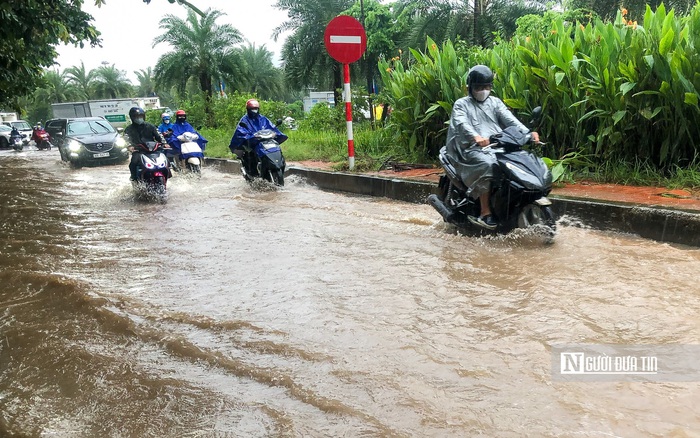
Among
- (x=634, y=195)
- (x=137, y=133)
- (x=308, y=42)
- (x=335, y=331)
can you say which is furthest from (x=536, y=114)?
(x=308, y=42)

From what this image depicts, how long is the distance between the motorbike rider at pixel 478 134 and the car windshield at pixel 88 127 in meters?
13.9

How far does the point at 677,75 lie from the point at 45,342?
5.75 metres

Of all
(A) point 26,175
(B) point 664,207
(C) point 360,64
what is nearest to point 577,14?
(C) point 360,64

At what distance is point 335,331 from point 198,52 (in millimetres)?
23713

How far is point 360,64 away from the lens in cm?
2408

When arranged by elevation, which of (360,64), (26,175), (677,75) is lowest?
(26,175)

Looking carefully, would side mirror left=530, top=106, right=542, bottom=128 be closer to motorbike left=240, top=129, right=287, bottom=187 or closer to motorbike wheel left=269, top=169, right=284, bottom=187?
motorbike left=240, top=129, right=287, bottom=187

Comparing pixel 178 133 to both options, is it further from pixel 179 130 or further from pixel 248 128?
pixel 248 128

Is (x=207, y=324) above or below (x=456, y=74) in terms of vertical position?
below

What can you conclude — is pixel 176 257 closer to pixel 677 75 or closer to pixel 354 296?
pixel 354 296

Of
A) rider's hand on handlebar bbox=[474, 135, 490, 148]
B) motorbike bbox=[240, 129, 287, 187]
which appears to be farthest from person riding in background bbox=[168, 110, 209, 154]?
rider's hand on handlebar bbox=[474, 135, 490, 148]

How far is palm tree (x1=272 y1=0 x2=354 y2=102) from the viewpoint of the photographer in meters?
22.3

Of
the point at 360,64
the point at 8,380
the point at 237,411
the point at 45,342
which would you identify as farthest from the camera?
the point at 360,64

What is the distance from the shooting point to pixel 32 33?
7469mm
